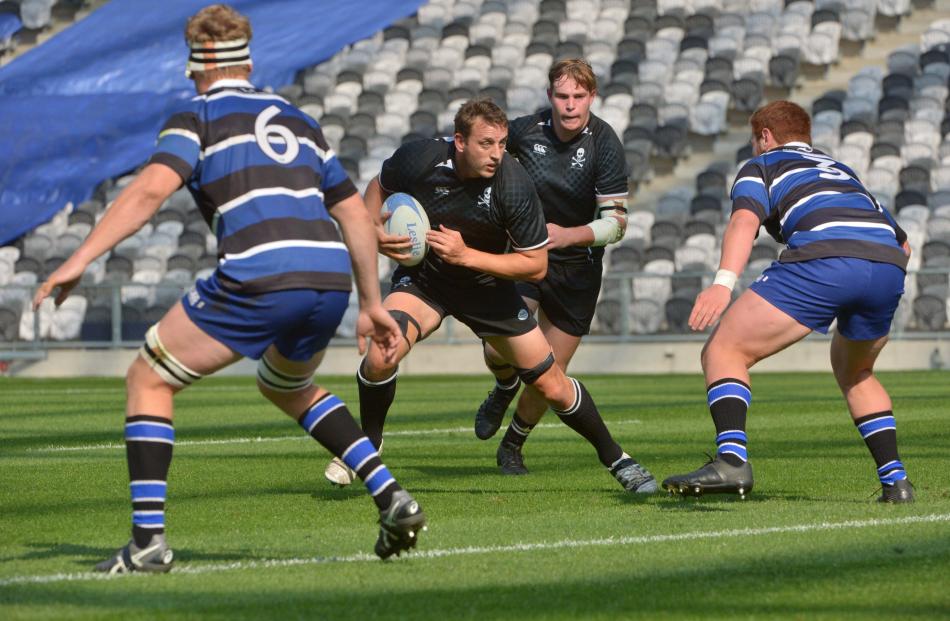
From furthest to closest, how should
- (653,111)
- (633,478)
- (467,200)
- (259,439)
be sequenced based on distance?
1. (653,111)
2. (259,439)
3. (633,478)
4. (467,200)

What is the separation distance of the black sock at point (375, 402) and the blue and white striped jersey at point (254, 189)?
271 centimetres

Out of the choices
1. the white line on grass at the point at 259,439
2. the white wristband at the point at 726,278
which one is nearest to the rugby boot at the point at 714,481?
the white wristband at the point at 726,278

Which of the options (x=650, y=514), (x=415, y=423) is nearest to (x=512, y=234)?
(x=650, y=514)

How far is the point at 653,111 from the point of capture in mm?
28094

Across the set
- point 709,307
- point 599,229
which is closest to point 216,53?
point 709,307

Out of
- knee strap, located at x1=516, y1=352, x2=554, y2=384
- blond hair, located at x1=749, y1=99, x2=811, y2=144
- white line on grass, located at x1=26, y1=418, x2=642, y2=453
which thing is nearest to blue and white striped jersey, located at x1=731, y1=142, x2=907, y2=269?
blond hair, located at x1=749, y1=99, x2=811, y2=144

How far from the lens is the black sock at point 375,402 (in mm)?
8133

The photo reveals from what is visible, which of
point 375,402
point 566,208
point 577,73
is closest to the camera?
point 375,402

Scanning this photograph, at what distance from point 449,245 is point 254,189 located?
2.05 meters

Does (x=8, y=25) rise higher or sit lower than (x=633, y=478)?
Answer: lower

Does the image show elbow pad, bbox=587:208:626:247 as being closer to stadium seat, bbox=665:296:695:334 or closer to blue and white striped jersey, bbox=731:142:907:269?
blue and white striped jersey, bbox=731:142:907:269

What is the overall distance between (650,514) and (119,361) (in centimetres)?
1697

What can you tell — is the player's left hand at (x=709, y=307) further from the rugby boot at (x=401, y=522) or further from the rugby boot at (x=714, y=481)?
the rugby boot at (x=401, y=522)

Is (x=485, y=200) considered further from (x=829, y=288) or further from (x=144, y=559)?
(x=144, y=559)
